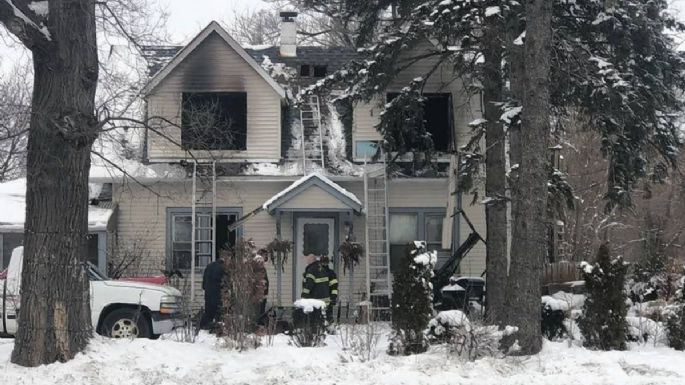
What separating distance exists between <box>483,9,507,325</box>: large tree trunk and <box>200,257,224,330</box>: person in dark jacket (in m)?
4.81

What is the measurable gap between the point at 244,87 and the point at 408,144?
4738 millimetres

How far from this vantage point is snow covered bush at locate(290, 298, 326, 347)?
10.3 m

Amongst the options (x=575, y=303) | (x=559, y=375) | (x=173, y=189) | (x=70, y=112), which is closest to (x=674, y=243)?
(x=575, y=303)

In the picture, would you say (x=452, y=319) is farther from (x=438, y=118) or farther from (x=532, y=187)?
(x=438, y=118)

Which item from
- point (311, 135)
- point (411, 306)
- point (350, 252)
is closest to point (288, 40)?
point (311, 135)

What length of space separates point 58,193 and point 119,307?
3730 mm

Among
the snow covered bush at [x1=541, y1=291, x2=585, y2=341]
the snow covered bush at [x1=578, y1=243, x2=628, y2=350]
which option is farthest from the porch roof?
the snow covered bush at [x1=578, y1=243, x2=628, y2=350]

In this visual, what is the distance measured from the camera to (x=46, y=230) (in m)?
9.11

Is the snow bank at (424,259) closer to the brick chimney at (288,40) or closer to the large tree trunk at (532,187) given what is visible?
the large tree trunk at (532,187)

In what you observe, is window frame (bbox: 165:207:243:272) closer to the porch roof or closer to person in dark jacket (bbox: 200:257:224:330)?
the porch roof

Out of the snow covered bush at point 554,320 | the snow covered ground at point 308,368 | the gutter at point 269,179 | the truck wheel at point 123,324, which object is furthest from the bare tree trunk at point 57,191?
the gutter at point 269,179

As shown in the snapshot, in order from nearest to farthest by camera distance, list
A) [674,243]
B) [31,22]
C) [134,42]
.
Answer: [31,22]
[134,42]
[674,243]

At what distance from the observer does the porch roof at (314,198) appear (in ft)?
53.5

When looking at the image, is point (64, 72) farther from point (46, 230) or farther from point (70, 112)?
point (46, 230)
